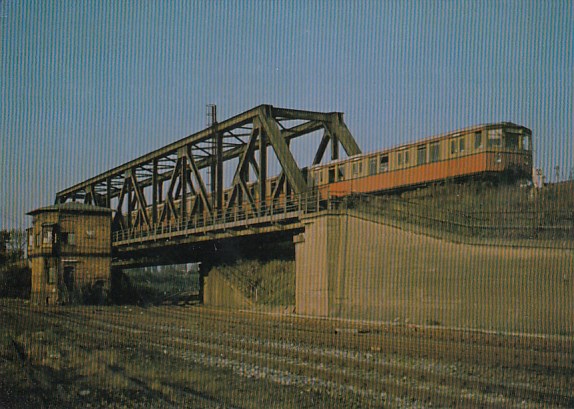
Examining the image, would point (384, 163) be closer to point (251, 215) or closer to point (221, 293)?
point (251, 215)

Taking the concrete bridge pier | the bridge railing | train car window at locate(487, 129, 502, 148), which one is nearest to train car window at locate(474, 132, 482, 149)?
train car window at locate(487, 129, 502, 148)

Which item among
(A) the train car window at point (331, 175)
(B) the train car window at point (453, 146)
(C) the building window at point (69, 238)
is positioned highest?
(B) the train car window at point (453, 146)

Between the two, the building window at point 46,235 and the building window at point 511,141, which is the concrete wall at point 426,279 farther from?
the building window at point 46,235

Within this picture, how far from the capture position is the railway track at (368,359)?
914 centimetres

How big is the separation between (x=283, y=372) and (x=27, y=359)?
611cm

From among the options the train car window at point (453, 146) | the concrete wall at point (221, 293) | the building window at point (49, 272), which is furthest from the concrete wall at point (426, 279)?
the building window at point (49, 272)

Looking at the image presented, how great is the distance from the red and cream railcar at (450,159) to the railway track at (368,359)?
29.7 feet

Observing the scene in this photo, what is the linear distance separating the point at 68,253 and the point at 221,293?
10.7 m

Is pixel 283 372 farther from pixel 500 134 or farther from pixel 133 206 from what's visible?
pixel 133 206

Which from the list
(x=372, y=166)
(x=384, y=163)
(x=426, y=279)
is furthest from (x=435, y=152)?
(x=426, y=279)

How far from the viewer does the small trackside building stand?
40625 millimetres

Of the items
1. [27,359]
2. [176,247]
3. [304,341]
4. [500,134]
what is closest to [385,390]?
[304,341]

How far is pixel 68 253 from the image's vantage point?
41719 mm


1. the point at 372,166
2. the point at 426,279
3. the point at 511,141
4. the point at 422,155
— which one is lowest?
the point at 426,279
